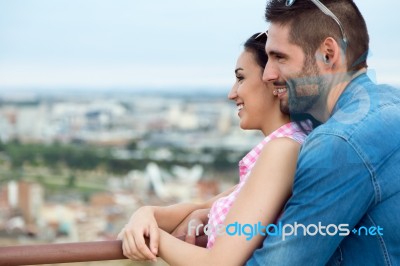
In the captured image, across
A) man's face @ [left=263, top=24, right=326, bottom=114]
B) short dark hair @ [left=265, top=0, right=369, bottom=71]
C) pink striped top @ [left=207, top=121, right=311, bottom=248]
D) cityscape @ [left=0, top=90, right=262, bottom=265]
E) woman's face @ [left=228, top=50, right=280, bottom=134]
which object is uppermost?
short dark hair @ [left=265, top=0, right=369, bottom=71]

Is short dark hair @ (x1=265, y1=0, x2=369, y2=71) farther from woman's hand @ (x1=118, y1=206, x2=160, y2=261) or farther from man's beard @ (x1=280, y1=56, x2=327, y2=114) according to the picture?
woman's hand @ (x1=118, y1=206, x2=160, y2=261)

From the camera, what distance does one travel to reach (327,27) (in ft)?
3.27

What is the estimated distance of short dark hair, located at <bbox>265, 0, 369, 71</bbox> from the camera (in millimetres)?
994

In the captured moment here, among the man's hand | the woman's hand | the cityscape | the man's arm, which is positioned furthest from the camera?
the cityscape

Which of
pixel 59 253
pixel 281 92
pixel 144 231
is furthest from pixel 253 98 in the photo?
pixel 59 253

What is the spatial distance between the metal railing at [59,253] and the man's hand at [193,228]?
0.12 m

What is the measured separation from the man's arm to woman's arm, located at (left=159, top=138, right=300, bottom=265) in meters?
0.04

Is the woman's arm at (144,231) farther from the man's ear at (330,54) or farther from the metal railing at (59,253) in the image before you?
the man's ear at (330,54)

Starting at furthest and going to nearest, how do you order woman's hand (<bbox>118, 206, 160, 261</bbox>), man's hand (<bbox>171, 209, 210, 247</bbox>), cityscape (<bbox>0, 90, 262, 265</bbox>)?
1. cityscape (<bbox>0, 90, 262, 265</bbox>)
2. man's hand (<bbox>171, 209, 210, 247</bbox>)
3. woman's hand (<bbox>118, 206, 160, 261</bbox>)

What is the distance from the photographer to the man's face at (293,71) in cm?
100

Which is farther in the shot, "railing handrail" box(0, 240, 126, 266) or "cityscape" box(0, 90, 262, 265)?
"cityscape" box(0, 90, 262, 265)

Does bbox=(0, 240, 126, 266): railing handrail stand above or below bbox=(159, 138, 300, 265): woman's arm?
below

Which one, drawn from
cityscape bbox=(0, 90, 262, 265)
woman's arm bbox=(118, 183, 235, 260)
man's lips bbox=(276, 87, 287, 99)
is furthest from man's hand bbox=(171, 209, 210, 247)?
cityscape bbox=(0, 90, 262, 265)

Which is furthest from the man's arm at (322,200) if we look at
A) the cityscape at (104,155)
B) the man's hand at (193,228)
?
the cityscape at (104,155)
